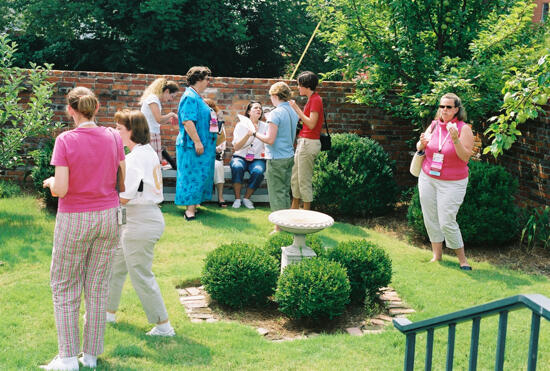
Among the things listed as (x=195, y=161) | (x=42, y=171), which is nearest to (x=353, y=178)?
(x=195, y=161)

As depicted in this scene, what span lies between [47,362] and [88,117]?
1817 millimetres

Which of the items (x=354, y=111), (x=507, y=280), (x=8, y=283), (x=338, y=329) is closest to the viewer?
(x=338, y=329)

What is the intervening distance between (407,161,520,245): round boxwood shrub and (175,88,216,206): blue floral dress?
3.48 meters

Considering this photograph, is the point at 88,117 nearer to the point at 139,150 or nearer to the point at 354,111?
the point at 139,150

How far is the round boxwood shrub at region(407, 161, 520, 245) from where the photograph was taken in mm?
7984

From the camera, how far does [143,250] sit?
4.91 m

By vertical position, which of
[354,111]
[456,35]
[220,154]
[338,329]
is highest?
[456,35]

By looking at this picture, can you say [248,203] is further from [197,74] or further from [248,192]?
[197,74]

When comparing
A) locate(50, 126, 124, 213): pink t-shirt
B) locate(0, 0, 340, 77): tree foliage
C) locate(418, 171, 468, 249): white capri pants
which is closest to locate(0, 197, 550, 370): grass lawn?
locate(418, 171, 468, 249): white capri pants

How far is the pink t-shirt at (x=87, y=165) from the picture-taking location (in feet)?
13.8

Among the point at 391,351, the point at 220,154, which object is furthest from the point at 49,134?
the point at 391,351

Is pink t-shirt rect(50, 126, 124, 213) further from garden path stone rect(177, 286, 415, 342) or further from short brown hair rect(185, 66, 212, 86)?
short brown hair rect(185, 66, 212, 86)

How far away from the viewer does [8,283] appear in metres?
6.27

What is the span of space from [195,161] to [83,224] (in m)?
4.59
